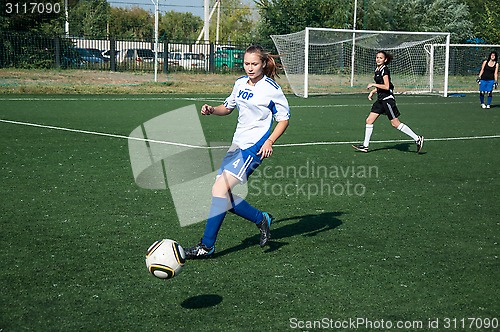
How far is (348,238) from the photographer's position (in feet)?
21.9

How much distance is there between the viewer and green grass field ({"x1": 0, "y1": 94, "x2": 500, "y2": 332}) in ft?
15.0

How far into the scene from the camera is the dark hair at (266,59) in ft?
19.7

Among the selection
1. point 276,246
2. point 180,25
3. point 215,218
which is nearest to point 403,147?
point 276,246

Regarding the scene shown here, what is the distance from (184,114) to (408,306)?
17.6m

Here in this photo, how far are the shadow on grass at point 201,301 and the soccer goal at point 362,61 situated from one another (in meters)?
25.7

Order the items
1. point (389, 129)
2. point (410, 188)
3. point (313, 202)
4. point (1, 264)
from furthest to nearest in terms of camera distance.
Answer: point (389, 129), point (410, 188), point (313, 202), point (1, 264)

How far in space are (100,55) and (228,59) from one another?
820cm

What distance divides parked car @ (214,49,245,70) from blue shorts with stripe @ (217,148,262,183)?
34417mm

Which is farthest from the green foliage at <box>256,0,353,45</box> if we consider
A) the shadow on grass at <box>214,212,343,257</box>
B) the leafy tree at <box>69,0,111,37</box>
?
the shadow on grass at <box>214,212,343,257</box>

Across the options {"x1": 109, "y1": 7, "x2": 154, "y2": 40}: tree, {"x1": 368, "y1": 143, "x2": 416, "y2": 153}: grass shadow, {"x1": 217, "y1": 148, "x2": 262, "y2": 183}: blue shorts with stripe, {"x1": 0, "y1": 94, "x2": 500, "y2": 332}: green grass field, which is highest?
{"x1": 109, "y1": 7, "x2": 154, "y2": 40}: tree

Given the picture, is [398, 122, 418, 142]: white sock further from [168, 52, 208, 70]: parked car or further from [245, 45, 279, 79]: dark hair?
[168, 52, 208, 70]: parked car

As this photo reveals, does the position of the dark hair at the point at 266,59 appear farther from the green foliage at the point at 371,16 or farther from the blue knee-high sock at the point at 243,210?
the green foliage at the point at 371,16

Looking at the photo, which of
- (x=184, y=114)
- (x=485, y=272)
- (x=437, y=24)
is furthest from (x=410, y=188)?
(x=437, y=24)

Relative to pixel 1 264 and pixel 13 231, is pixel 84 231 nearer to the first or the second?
pixel 13 231
